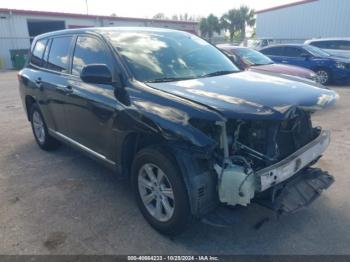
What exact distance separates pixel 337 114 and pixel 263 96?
5.36 meters

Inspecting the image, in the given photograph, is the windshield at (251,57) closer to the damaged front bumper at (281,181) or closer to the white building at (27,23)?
the damaged front bumper at (281,181)

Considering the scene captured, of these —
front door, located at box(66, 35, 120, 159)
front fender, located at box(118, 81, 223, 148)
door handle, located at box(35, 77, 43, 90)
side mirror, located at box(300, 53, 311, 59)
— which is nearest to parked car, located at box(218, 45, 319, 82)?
side mirror, located at box(300, 53, 311, 59)

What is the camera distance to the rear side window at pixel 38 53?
5.22m

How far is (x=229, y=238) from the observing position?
3.12m

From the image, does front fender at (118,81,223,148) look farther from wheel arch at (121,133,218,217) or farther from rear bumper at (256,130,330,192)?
rear bumper at (256,130,330,192)

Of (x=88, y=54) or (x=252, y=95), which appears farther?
(x=88, y=54)

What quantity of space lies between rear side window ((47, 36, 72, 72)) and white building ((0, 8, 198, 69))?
2411 centimetres

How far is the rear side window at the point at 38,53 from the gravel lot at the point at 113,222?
5.50ft

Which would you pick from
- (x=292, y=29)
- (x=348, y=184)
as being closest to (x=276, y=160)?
(x=348, y=184)

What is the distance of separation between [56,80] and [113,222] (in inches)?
84.3

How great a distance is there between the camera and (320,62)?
12.0 meters

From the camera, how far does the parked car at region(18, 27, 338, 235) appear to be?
2.67m

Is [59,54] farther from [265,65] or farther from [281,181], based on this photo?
[265,65]

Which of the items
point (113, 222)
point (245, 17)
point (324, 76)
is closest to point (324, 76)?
point (324, 76)
